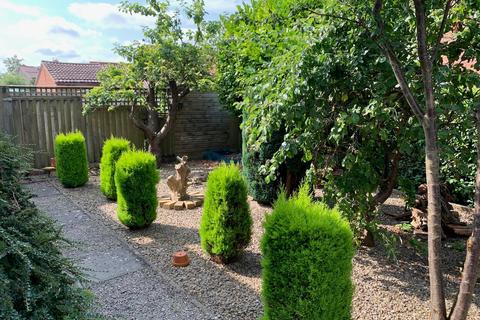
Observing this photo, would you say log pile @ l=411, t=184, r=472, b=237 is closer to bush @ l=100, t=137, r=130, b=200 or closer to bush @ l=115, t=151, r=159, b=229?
bush @ l=115, t=151, r=159, b=229

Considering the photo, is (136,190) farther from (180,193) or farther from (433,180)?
(433,180)

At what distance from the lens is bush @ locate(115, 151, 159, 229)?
4.38 meters

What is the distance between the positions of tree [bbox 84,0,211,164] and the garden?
2.82 meters

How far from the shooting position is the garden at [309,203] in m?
1.85

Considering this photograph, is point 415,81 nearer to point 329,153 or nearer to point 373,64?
point 373,64

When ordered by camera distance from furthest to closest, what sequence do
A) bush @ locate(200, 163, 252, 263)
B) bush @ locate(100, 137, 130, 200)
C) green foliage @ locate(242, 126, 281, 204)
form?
1. bush @ locate(100, 137, 130, 200)
2. green foliage @ locate(242, 126, 281, 204)
3. bush @ locate(200, 163, 252, 263)

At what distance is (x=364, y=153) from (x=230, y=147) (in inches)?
317

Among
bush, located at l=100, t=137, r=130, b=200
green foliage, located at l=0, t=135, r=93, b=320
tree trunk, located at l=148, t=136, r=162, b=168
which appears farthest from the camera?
tree trunk, located at l=148, t=136, r=162, b=168

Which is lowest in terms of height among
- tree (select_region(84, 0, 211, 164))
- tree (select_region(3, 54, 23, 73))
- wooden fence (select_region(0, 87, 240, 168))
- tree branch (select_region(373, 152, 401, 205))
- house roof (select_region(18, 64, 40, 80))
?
tree branch (select_region(373, 152, 401, 205))

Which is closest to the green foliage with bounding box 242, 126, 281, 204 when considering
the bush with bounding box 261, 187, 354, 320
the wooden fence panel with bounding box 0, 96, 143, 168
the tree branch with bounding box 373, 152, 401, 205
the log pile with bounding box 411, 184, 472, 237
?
the tree branch with bounding box 373, 152, 401, 205

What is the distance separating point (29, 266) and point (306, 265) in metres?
1.27

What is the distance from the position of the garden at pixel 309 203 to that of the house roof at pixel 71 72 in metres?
14.5

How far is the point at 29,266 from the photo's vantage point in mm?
1125

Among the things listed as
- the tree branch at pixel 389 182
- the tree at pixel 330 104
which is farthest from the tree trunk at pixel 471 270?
the tree branch at pixel 389 182
